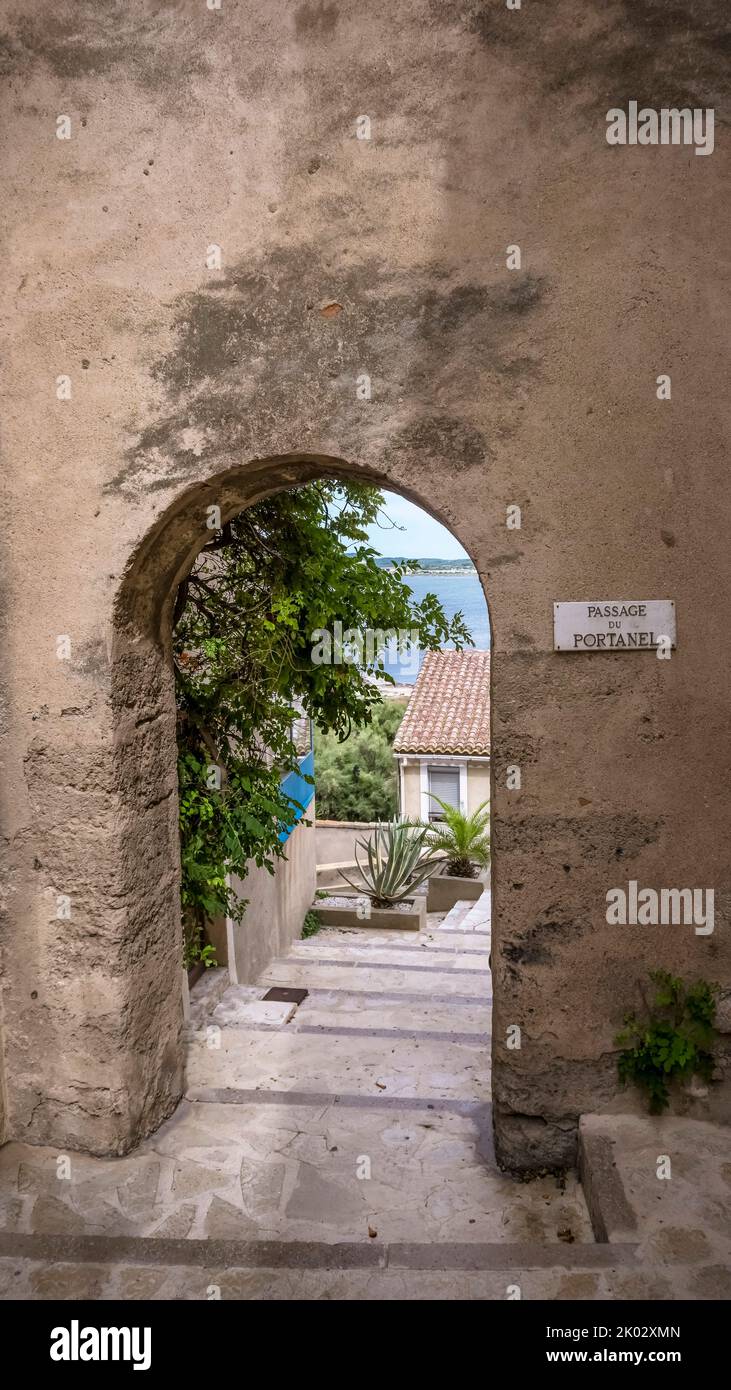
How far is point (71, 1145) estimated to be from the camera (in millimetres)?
3672

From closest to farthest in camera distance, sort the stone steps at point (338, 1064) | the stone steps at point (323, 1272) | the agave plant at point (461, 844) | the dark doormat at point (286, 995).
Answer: the stone steps at point (323, 1272) → the stone steps at point (338, 1064) → the dark doormat at point (286, 995) → the agave plant at point (461, 844)

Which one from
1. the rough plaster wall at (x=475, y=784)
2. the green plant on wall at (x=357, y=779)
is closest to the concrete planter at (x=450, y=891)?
the rough plaster wall at (x=475, y=784)

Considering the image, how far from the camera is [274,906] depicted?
8516mm

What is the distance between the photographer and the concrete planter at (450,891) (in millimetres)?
Answer: 13156

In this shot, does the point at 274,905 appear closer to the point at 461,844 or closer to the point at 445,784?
the point at 461,844

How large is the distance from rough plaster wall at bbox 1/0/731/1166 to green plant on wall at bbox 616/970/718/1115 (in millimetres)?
73

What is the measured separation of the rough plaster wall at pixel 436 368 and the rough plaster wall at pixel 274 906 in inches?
134

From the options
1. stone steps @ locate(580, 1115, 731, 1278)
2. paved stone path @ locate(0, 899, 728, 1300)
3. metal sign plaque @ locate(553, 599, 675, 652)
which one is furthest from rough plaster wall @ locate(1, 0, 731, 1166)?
paved stone path @ locate(0, 899, 728, 1300)

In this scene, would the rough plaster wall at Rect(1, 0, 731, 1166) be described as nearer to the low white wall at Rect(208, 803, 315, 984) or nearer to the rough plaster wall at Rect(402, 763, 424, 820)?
the low white wall at Rect(208, 803, 315, 984)

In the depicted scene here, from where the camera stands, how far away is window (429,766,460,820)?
19.4 meters

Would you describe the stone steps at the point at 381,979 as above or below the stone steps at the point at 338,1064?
below

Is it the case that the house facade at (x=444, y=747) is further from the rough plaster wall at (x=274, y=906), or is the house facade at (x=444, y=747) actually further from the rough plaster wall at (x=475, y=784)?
the rough plaster wall at (x=274, y=906)

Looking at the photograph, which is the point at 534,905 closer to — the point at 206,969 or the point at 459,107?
the point at 459,107

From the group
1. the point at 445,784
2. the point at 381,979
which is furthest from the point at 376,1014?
the point at 445,784
